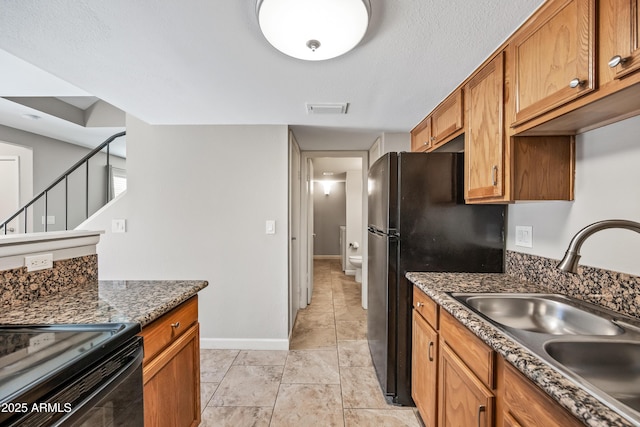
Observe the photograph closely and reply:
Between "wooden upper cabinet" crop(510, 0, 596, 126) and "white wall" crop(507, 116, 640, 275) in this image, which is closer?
"wooden upper cabinet" crop(510, 0, 596, 126)

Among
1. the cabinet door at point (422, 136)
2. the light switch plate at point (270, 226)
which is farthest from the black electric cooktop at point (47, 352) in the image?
the cabinet door at point (422, 136)

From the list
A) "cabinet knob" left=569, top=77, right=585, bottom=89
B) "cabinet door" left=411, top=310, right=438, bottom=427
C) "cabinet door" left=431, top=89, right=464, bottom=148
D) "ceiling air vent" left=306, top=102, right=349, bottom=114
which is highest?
"ceiling air vent" left=306, top=102, right=349, bottom=114

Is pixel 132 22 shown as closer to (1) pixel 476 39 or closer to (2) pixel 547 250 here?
(1) pixel 476 39

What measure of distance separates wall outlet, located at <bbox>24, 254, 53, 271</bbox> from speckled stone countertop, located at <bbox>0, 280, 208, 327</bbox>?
0.13 m

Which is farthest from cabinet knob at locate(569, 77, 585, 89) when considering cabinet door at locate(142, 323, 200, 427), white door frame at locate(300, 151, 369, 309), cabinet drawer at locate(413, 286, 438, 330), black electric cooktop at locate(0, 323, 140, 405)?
white door frame at locate(300, 151, 369, 309)

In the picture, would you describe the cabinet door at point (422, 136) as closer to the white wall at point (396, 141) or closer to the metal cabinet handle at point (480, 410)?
the white wall at point (396, 141)

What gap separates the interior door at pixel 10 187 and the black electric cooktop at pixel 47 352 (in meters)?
4.11

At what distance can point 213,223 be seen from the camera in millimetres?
2557

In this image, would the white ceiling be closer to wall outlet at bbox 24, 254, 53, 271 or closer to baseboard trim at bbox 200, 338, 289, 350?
wall outlet at bbox 24, 254, 53, 271

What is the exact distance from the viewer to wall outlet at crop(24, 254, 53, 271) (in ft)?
3.70

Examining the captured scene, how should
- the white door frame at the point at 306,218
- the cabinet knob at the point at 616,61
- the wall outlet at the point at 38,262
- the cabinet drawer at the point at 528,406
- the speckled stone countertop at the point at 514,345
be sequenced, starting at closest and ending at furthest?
the speckled stone countertop at the point at 514,345
the cabinet drawer at the point at 528,406
the cabinet knob at the point at 616,61
the wall outlet at the point at 38,262
the white door frame at the point at 306,218

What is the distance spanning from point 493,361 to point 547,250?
840mm

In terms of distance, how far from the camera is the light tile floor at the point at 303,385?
169 cm

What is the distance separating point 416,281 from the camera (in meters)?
1.57
